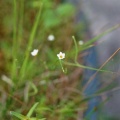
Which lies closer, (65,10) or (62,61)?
(62,61)

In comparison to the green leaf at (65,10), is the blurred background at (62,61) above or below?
below

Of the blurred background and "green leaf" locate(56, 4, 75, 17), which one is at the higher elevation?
"green leaf" locate(56, 4, 75, 17)

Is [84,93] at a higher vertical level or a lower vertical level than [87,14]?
lower

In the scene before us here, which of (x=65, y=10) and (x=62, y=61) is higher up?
(x=65, y=10)

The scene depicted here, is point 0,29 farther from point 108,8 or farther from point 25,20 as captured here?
point 108,8

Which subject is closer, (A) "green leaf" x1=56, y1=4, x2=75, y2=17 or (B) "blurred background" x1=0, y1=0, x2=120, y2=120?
(B) "blurred background" x1=0, y1=0, x2=120, y2=120

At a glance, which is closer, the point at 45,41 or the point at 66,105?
the point at 66,105

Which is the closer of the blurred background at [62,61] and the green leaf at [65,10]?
the blurred background at [62,61]

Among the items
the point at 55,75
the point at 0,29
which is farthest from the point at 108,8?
the point at 0,29
